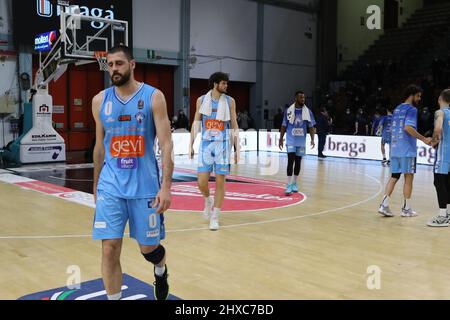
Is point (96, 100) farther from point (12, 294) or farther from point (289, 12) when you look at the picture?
point (289, 12)

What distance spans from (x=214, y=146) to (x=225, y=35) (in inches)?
709

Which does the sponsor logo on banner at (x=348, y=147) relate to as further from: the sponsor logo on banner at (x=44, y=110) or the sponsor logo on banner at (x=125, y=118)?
the sponsor logo on banner at (x=125, y=118)

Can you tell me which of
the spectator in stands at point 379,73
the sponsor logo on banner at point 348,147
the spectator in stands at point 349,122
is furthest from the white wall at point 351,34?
the sponsor logo on banner at point 348,147

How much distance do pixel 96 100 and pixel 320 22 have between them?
2531 cm

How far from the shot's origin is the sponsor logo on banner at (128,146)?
3.41m

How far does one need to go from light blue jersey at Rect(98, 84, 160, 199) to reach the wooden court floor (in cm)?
111

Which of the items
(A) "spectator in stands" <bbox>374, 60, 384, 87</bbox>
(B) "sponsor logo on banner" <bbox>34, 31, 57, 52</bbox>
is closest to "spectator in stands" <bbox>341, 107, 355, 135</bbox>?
(A) "spectator in stands" <bbox>374, 60, 384, 87</bbox>

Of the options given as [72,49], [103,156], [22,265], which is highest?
Answer: [72,49]

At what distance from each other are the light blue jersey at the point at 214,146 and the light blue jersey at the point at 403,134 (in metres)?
2.41

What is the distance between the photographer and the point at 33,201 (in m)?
8.41

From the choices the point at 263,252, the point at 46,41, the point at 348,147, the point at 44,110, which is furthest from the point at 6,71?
the point at 263,252

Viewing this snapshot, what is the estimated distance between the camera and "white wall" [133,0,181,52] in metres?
20.4

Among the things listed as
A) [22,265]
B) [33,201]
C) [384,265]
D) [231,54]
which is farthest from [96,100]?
[231,54]

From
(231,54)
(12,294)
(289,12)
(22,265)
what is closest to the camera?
(12,294)
